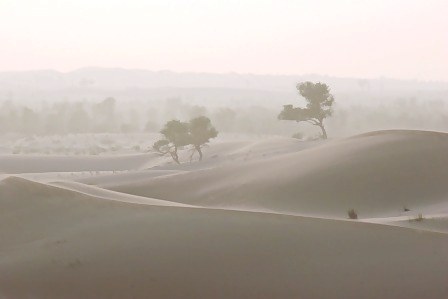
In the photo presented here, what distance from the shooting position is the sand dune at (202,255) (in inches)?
277

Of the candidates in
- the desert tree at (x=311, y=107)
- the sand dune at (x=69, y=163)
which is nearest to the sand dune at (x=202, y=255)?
the desert tree at (x=311, y=107)

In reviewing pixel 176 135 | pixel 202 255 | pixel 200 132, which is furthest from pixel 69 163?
pixel 202 255

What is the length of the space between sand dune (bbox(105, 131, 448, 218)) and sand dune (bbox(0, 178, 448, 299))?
467 centimetres

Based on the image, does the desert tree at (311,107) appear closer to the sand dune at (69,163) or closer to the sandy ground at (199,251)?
the sand dune at (69,163)

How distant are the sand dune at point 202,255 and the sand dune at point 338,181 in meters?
4.67

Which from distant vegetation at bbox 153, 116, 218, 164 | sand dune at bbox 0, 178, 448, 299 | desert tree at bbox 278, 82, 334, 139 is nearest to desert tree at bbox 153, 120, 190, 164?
distant vegetation at bbox 153, 116, 218, 164

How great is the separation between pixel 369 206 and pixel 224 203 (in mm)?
3610

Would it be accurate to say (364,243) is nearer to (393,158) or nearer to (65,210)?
(65,210)

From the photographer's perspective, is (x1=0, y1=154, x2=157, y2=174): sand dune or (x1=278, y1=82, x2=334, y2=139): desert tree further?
(x1=0, y1=154, x2=157, y2=174): sand dune

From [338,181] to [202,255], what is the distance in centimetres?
838

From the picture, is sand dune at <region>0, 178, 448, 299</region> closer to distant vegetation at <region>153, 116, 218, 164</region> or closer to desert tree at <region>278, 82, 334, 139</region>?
distant vegetation at <region>153, 116, 218, 164</region>

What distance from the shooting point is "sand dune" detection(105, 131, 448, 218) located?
1416 centimetres

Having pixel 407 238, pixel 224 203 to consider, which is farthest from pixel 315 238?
pixel 224 203

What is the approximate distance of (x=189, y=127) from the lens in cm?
4209
